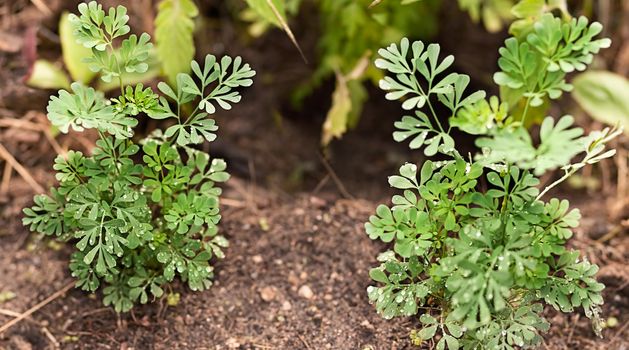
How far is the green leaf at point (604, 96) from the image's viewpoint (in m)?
2.11

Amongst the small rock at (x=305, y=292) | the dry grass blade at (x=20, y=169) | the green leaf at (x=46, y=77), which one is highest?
the green leaf at (x=46, y=77)

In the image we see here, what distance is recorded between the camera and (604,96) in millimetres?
2143

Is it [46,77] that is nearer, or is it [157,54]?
[157,54]

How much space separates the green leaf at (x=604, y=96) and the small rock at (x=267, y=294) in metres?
1.04

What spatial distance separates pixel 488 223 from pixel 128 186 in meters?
0.70

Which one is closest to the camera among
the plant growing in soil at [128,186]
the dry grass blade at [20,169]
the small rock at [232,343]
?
the plant growing in soil at [128,186]

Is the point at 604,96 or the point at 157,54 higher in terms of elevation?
the point at 157,54

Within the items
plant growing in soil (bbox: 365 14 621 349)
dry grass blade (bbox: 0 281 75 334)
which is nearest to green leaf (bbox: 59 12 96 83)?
dry grass blade (bbox: 0 281 75 334)

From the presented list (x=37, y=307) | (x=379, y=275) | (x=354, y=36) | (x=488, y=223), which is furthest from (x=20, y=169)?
(x=488, y=223)

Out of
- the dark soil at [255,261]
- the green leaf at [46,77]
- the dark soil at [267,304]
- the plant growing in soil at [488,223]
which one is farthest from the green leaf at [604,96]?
the green leaf at [46,77]

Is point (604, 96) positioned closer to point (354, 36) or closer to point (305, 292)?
point (354, 36)

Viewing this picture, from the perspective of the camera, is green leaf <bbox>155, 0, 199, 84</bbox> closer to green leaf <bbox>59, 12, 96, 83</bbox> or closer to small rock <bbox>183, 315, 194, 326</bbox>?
green leaf <bbox>59, 12, 96, 83</bbox>

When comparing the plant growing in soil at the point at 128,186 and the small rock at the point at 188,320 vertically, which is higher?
the plant growing in soil at the point at 128,186

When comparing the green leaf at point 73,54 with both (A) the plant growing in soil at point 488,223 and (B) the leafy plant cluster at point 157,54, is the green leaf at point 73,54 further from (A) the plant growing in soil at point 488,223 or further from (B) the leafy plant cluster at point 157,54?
(A) the plant growing in soil at point 488,223
